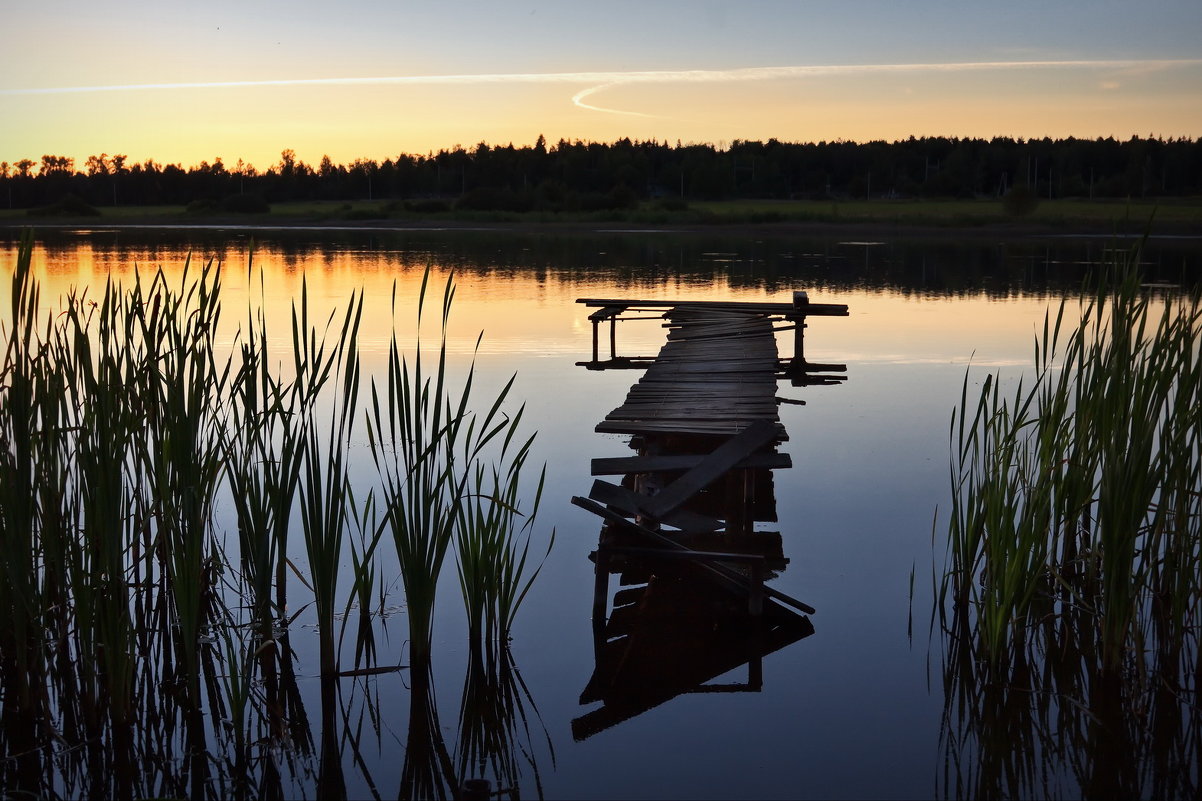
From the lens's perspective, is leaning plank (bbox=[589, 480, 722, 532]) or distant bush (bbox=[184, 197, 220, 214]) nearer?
leaning plank (bbox=[589, 480, 722, 532])

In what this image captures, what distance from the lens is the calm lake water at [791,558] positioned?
358cm

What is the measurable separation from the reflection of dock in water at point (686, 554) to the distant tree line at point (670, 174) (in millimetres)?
58362

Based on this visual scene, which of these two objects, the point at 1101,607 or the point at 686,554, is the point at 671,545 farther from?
the point at 1101,607

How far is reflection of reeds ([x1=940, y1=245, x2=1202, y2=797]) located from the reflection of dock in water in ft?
2.77

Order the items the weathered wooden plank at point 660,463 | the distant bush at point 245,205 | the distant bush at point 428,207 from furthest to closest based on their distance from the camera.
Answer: the distant bush at point 245,205 < the distant bush at point 428,207 < the weathered wooden plank at point 660,463

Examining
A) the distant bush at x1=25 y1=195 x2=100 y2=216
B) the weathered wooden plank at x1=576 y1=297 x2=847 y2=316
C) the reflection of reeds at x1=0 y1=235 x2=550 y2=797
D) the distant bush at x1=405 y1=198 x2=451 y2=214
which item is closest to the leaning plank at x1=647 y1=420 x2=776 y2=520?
the reflection of reeds at x1=0 y1=235 x2=550 y2=797

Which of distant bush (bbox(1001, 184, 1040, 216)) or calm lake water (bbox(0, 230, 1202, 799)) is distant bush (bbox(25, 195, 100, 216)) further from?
calm lake water (bbox(0, 230, 1202, 799))

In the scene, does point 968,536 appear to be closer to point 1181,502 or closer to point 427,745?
point 1181,502

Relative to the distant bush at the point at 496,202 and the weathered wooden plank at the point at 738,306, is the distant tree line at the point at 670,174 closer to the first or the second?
the distant bush at the point at 496,202

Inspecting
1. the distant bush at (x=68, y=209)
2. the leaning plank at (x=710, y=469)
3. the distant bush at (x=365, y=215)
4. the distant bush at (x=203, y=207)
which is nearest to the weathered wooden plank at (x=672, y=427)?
the leaning plank at (x=710, y=469)

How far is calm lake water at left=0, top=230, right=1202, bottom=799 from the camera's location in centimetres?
358

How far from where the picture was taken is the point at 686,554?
4.51 m

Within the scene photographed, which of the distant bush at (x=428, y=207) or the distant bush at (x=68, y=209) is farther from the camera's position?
the distant bush at (x=68, y=209)

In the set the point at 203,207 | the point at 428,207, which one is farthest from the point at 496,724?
the point at 203,207
